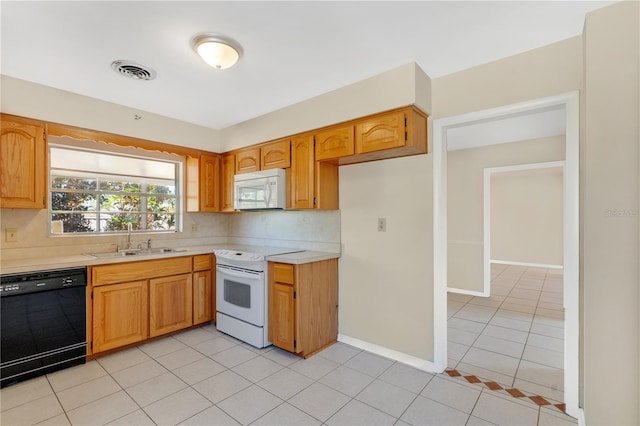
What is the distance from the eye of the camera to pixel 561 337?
317 cm

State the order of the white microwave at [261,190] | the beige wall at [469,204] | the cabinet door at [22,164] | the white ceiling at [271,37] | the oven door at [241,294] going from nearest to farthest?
1. the white ceiling at [271,37]
2. the cabinet door at [22,164]
3. the oven door at [241,294]
4. the white microwave at [261,190]
5. the beige wall at [469,204]

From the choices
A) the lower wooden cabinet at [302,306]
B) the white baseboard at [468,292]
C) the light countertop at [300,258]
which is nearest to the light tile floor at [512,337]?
the white baseboard at [468,292]

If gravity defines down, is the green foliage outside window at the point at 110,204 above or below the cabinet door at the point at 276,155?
below

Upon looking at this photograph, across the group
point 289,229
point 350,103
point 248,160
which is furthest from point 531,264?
→ point 248,160

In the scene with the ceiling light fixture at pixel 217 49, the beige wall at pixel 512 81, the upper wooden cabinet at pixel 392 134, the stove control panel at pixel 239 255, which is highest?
the ceiling light fixture at pixel 217 49

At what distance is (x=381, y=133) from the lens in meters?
2.49

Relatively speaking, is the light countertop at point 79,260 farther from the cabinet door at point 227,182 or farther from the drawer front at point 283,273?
the cabinet door at point 227,182

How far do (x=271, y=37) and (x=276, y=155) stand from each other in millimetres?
1468

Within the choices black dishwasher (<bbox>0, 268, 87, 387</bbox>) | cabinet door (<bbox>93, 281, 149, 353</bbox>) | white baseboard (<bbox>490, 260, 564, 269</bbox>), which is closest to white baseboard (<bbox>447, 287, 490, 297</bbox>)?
white baseboard (<bbox>490, 260, 564, 269</bbox>)

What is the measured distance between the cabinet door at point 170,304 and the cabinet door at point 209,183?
3.32ft

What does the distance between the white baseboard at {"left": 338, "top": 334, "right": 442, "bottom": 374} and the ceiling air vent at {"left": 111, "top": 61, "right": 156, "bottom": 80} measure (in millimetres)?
2983

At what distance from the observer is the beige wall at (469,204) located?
15.8 ft

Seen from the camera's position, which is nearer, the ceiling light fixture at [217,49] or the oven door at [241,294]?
the ceiling light fixture at [217,49]

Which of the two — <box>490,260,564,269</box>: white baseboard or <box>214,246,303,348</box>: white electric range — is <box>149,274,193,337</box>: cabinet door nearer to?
<box>214,246,303,348</box>: white electric range
